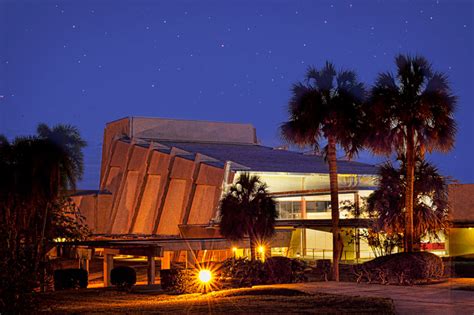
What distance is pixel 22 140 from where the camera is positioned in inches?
965

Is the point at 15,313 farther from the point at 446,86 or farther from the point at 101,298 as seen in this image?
the point at 446,86

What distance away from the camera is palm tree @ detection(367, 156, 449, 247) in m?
29.2

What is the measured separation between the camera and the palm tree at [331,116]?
26875 mm

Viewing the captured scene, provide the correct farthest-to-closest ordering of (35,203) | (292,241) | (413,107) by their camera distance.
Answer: (292,241) < (413,107) < (35,203)

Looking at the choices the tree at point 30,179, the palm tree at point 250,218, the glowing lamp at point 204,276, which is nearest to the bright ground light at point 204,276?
the glowing lamp at point 204,276

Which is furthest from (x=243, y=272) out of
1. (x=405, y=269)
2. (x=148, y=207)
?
(x=148, y=207)

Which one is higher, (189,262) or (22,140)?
(22,140)

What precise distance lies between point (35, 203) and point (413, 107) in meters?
14.3

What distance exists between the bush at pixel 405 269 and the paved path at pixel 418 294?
72cm

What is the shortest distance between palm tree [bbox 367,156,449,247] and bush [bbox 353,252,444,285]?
13.8ft

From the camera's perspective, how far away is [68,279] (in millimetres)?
28516

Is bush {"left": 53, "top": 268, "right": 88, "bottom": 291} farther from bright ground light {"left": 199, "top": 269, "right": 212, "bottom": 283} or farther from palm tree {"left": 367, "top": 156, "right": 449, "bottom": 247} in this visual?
palm tree {"left": 367, "top": 156, "right": 449, "bottom": 247}

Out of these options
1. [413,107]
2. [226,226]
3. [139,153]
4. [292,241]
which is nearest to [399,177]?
[413,107]

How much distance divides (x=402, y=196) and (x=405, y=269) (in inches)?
229
